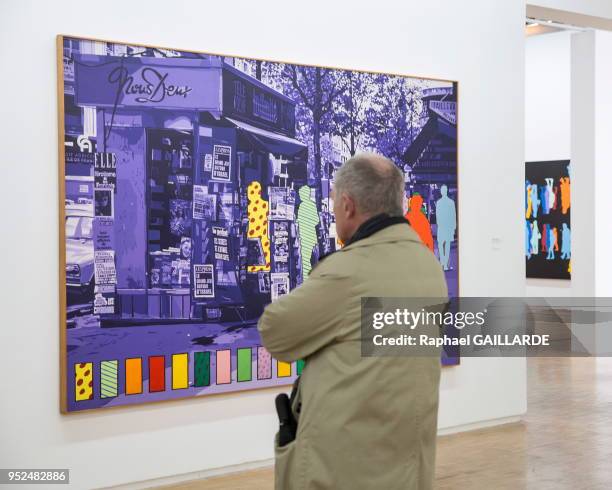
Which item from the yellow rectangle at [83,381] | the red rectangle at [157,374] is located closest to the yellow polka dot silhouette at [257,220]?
the red rectangle at [157,374]

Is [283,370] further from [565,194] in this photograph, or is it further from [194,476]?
[565,194]

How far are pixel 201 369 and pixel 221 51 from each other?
213 centimetres

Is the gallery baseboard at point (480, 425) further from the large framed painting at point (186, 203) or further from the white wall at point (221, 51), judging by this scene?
the large framed painting at point (186, 203)

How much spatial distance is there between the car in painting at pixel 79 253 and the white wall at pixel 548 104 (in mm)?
12582

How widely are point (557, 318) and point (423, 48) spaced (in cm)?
948

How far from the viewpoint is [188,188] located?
612 centimetres

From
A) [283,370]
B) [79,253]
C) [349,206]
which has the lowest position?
[283,370]

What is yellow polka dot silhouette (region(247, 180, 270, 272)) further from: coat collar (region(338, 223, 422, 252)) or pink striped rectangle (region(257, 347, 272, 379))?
coat collar (region(338, 223, 422, 252))

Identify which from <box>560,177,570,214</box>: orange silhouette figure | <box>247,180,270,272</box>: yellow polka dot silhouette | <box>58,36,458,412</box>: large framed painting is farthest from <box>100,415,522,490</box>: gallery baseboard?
<box>560,177,570,214</box>: orange silhouette figure

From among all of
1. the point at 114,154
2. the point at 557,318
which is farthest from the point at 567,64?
the point at 114,154

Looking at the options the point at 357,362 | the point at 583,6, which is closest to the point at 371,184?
the point at 357,362

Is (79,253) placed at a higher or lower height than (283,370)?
Result: higher

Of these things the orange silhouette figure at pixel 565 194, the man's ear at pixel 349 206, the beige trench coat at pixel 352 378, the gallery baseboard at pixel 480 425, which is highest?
the orange silhouette figure at pixel 565 194

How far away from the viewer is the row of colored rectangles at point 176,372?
5.74 metres
